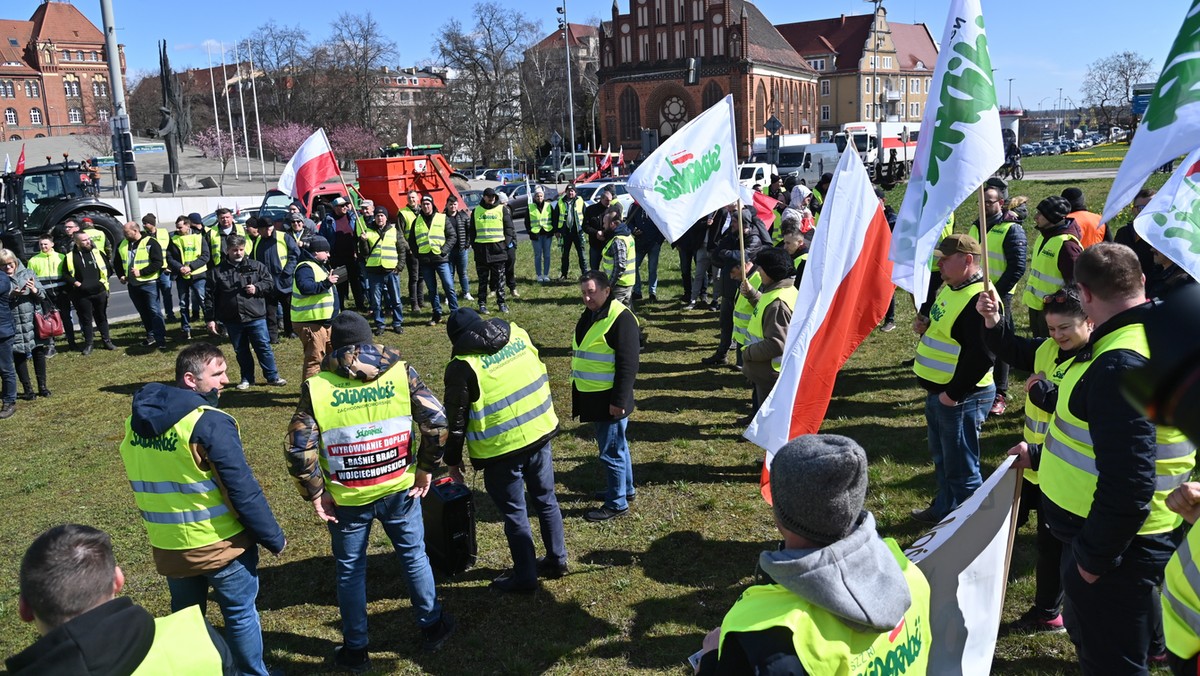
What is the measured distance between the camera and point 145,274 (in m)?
12.8

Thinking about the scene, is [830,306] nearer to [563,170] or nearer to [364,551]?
[364,551]

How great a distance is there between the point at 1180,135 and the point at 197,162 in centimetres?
7525

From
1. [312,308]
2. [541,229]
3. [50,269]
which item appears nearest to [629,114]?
[541,229]

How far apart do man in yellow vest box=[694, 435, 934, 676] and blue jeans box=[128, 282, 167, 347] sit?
12.9 meters

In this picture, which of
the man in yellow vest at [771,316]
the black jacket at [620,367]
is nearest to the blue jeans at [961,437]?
the man in yellow vest at [771,316]

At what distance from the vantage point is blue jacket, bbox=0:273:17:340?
935 centimetres

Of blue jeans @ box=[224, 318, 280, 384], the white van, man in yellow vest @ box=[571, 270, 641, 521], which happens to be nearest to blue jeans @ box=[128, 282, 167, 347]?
blue jeans @ box=[224, 318, 280, 384]

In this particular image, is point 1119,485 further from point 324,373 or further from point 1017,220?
point 1017,220

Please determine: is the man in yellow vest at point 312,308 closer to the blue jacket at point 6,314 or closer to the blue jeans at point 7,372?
the blue jacket at point 6,314

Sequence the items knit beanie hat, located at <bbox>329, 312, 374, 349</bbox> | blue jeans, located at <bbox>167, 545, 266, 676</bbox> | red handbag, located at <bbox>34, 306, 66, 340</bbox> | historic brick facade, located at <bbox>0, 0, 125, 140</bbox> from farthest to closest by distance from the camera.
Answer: historic brick facade, located at <bbox>0, 0, 125, 140</bbox> < red handbag, located at <bbox>34, 306, 66, 340</bbox> < knit beanie hat, located at <bbox>329, 312, 374, 349</bbox> < blue jeans, located at <bbox>167, 545, 266, 676</bbox>

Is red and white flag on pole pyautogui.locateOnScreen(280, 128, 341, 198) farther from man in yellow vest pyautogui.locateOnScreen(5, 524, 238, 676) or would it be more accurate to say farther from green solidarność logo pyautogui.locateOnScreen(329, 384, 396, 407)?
man in yellow vest pyautogui.locateOnScreen(5, 524, 238, 676)

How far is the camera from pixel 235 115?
250 ft

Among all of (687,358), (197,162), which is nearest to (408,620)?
(687,358)

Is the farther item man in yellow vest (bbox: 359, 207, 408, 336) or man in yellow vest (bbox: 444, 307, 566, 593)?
man in yellow vest (bbox: 359, 207, 408, 336)
